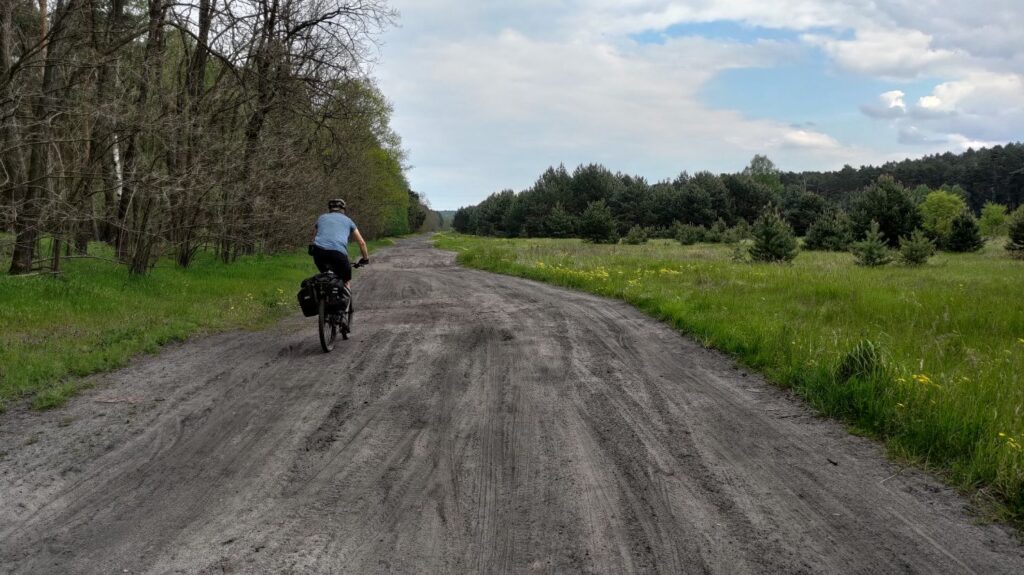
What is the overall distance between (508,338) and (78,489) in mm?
5766

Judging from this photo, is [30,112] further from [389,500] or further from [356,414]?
[389,500]

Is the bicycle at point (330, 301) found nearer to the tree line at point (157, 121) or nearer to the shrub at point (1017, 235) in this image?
the tree line at point (157, 121)

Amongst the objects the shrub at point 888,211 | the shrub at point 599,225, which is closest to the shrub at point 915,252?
the shrub at point 888,211

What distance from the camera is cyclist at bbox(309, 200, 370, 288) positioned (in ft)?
28.5

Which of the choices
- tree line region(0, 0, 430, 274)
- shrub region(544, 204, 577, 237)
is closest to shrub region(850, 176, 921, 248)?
tree line region(0, 0, 430, 274)

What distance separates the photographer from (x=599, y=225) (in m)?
49.2

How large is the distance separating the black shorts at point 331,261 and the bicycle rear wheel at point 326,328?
1.90 ft

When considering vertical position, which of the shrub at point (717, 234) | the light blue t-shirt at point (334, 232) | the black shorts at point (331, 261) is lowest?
the black shorts at point (331, 261)

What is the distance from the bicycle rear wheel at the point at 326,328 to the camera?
8008 mm

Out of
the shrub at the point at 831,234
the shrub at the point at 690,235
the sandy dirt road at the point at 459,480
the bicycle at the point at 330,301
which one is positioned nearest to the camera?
the sandy dirt road at the point at 459,480

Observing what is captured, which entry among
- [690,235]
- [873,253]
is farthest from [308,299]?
[690,235]

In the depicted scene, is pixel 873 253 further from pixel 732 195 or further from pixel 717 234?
pixel 732 195

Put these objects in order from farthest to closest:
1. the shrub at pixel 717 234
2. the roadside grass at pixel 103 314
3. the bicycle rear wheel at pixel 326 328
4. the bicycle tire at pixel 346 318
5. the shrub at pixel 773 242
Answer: the shrub at pixel 717 234 < the shrub at pixel 773 242 < the bicycle tire at pixel 346 318 < the bicycle rear wheel at pixel 326 328 < the roadside grass at pixel 103 314

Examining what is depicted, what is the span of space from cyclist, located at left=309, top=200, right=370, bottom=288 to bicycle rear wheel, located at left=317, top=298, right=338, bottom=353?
0.62 meters
